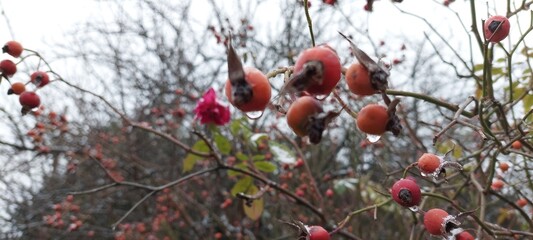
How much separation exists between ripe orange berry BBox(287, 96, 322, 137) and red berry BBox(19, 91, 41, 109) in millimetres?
1171

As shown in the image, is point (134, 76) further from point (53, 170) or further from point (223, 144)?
point (223, 144)

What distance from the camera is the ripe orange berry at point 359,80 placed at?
1.95 ft

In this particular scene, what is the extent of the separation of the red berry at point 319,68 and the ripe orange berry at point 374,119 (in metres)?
0.06

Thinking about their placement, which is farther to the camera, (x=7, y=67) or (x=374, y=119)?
(x=7, y=67)

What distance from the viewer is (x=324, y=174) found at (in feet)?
13.3

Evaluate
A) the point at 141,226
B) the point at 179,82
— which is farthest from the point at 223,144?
the point at 179,82

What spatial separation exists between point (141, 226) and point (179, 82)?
5.03ft

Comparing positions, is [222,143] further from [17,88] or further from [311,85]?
[311,85]

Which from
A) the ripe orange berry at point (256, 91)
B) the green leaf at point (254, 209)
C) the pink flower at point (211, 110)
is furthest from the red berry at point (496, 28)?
the green leaf at point (254, 209)

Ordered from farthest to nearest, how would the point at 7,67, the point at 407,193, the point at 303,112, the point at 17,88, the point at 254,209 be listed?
the point at 254,209 < the point at 17,88 < the point at 7,67 < the point at 407,193 < the point at 303,112

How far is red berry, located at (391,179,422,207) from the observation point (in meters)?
0.80

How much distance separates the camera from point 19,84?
157cm

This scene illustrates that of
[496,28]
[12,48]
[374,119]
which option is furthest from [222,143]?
[374,119]

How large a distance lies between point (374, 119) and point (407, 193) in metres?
0.24
